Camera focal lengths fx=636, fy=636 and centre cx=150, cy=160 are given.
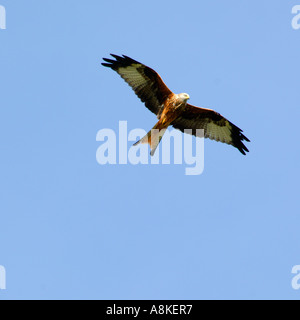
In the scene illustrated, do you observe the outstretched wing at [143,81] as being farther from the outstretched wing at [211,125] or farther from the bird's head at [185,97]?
the outstretched wing at [211,125]

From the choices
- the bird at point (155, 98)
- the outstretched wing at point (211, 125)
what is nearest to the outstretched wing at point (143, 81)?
the bird at point (155, 98)

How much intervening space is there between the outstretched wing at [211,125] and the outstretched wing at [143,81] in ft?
2.61

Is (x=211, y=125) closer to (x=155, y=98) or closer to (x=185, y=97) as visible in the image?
(x=185, y=97)

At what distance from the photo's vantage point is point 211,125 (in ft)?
51.6

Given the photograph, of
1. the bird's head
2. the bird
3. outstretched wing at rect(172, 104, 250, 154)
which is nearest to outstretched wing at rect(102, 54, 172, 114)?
the bird

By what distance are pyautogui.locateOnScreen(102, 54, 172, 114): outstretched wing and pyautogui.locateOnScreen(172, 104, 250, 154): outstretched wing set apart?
80 cm

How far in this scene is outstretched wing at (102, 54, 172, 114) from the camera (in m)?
14.6

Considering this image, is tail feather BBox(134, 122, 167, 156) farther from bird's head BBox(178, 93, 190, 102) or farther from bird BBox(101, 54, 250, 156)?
bird's head BBox(178, 93, 190, 102)

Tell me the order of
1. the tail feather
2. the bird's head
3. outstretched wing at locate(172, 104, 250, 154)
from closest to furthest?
the bird's head, the tail feather, outstretched wing at locate(172, 104, 250, 154)

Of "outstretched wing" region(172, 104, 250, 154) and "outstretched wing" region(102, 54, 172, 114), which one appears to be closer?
"outstretched wing" region(102, 54, 172, 114)

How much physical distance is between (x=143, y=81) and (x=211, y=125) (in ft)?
7.04
